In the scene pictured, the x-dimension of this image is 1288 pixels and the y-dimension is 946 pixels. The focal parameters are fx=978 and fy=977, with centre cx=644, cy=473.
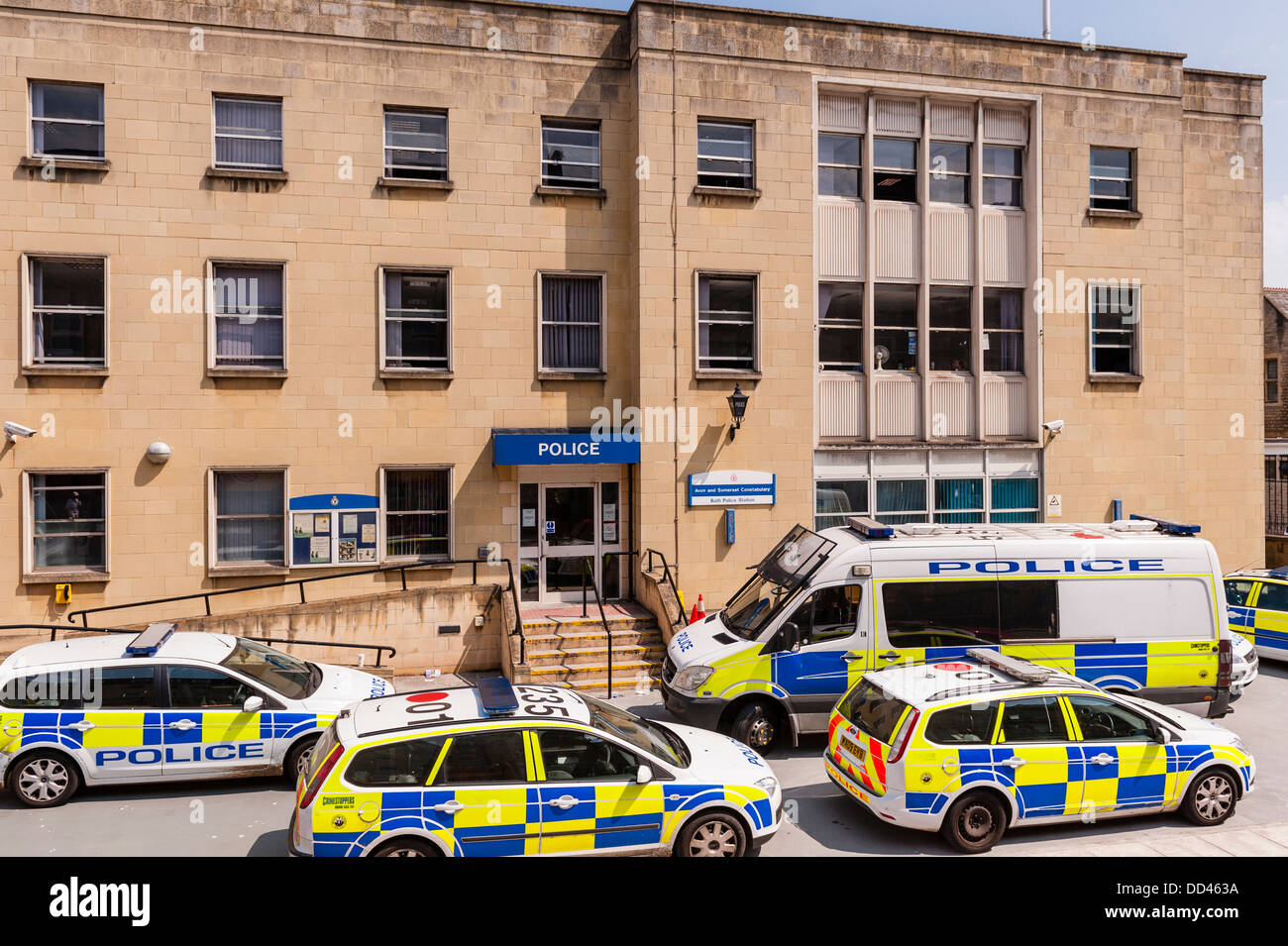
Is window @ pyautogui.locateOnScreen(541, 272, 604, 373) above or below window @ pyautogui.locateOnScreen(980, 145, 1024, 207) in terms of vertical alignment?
below

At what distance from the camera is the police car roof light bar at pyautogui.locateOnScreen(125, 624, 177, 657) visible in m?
10.2

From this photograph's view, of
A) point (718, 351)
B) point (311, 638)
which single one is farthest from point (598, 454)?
point (311, 638)

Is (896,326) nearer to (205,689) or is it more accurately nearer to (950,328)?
(950,328)

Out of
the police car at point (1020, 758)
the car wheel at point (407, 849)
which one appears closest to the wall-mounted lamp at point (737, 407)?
the police car at point (1020, 758)

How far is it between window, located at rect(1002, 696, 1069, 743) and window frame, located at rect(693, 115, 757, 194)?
10.8 metres

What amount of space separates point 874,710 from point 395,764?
442 cm

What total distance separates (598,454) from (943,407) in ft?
21.6

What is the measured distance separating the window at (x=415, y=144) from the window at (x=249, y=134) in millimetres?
1771

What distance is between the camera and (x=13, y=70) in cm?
1496

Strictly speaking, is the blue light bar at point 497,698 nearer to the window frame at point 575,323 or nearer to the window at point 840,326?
the window frame at point 575,323

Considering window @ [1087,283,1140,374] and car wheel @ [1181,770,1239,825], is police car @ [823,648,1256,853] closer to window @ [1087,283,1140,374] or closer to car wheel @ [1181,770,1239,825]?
car wheel @ [1181,770,1239,825]

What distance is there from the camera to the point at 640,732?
8.53 m

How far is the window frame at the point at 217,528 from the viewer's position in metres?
15.7

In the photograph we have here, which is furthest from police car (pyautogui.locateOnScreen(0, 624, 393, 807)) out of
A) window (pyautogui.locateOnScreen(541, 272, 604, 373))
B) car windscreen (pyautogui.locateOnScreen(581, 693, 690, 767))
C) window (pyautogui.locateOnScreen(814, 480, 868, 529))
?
window (pyautogui.locateOnScreen(814, 480, 868, 529))
